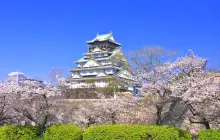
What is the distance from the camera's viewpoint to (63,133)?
13227 mm

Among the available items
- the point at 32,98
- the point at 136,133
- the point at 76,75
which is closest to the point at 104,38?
the point at 76,75

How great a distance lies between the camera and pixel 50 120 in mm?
15438

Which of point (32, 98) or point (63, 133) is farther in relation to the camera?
point (32, 98)

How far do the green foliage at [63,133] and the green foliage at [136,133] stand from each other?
62cm

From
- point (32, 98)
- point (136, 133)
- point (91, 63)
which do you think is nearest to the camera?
point (136, 133)

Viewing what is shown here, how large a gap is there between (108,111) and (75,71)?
3647 centimetres

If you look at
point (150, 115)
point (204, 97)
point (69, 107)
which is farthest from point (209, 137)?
point (69, 107)

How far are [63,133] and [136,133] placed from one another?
3235 millimetres

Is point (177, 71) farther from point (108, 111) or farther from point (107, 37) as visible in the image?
point (107, 37)

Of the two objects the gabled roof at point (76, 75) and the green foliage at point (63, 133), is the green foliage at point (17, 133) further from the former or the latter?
the gabled roof at point (76, 75)

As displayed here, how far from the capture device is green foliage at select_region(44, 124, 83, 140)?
13.1 metres

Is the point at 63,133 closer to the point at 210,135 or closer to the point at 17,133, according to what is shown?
the point at 17,133

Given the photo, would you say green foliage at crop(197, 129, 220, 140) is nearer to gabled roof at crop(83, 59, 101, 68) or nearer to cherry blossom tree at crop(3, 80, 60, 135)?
cherry blossom tree at crop(3, 80, 60, 135)

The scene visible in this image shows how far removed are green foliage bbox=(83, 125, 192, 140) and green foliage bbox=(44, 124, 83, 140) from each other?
0.62m
